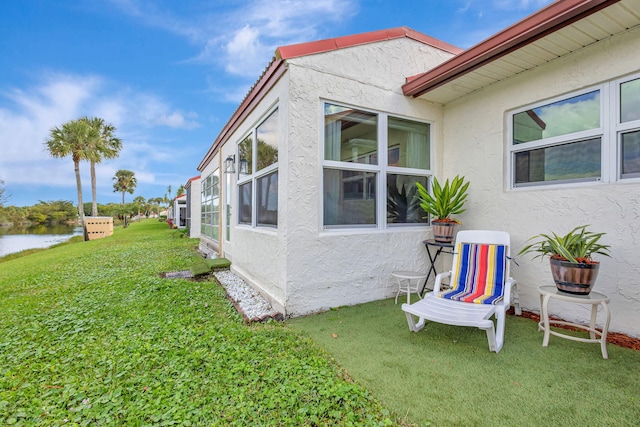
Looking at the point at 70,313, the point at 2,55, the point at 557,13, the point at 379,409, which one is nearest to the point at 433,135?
the point at 557,13

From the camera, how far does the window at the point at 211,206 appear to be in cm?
1019

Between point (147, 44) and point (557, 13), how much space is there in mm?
23994

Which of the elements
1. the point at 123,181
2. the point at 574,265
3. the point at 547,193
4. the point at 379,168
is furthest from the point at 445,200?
the point at 123,181

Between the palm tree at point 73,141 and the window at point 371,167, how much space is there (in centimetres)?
2710

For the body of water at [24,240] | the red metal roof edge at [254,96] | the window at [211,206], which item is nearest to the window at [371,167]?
the red metal roof edge at [254,96]

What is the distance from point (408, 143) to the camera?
508 cm

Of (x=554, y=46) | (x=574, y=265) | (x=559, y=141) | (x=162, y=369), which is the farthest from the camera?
(x=559, y=141)

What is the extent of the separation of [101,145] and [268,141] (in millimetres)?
27353

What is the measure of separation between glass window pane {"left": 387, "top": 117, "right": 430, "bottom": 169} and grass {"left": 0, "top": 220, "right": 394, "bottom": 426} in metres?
3.35

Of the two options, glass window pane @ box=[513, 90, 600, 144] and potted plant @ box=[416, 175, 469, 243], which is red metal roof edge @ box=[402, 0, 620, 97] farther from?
potted plant @ box=[416, 175, 469, 243]

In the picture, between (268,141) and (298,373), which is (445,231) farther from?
(268,141)

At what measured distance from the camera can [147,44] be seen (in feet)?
64.4

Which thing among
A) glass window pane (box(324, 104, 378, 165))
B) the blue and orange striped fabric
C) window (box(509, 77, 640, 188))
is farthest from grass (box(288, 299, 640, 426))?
glass window pane (box(324, 104, 378, 165))

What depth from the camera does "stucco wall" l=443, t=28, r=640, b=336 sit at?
3.20 meters
